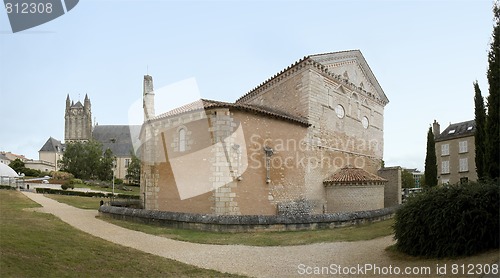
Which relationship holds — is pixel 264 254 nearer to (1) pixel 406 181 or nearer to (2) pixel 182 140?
(2) pixel 182 140

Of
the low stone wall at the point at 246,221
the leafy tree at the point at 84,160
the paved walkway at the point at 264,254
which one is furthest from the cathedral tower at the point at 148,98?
the leafy tree at the point at 84,160

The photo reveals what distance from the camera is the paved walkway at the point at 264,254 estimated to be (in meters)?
8.83

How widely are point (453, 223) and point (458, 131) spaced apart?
37.7 metres

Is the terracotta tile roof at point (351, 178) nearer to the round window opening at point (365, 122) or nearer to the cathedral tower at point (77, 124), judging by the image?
the round window opening at point (365, 122)

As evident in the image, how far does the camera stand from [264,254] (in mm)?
10516

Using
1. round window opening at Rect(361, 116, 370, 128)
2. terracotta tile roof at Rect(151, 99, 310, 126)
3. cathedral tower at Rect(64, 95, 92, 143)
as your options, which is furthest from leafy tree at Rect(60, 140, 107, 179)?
round window opening at Rect(361, 116, 370, 128)

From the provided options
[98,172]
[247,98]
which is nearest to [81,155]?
[98,172]

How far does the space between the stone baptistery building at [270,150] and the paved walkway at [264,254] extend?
504cm

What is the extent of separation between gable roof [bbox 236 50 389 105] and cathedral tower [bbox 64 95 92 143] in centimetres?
7655

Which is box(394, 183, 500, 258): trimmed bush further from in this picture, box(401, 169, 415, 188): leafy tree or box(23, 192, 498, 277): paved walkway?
box(401, 169, 415, 188): leafy tree

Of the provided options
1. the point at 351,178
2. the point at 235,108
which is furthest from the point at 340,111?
the point at 235,108

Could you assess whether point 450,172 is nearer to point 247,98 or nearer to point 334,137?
point 334,137

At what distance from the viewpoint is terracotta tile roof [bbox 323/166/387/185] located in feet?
65.4

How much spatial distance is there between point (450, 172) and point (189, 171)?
113ft
